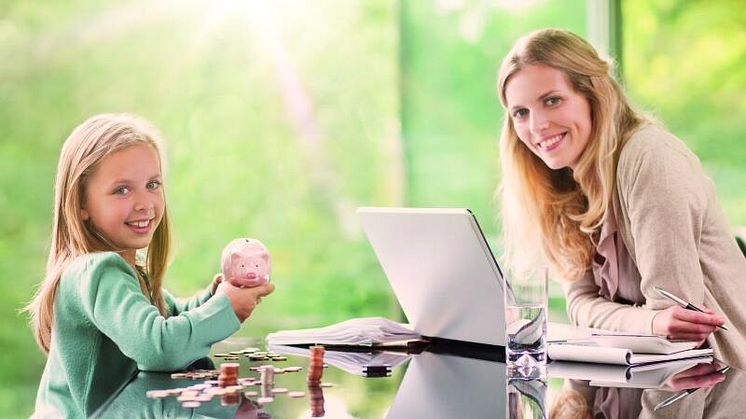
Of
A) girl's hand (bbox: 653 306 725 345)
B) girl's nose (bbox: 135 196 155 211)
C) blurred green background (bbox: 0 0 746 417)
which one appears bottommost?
girl's hand (bbox: 653 306 725 345)

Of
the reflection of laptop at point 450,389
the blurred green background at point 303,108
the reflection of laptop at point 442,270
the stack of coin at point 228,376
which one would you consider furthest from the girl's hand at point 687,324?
the blurred green background at point 303,108

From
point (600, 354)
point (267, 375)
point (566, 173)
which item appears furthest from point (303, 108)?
point (267, 375)

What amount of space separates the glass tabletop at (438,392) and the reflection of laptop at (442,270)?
143mm

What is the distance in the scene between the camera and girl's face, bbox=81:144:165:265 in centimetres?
171

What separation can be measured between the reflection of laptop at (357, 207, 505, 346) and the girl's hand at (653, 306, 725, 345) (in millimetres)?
319

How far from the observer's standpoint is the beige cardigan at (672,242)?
2.18m

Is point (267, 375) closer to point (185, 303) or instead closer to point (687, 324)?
point (185, 303)

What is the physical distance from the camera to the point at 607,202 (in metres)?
2.30

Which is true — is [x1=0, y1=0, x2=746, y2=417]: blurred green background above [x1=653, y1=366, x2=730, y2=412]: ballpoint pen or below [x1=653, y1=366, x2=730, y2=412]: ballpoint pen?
above

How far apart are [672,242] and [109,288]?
116 cm

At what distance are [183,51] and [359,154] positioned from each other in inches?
49.0

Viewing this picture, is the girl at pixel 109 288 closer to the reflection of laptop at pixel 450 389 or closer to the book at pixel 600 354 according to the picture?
the reflection of laptop at pixel 450 389

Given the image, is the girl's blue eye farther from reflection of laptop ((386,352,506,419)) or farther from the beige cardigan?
the beige cardigan

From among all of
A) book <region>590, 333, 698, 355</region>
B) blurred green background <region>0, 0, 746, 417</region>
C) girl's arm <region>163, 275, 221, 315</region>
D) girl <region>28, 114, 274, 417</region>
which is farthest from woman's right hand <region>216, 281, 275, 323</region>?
blurred green background <region>0, 0, 746, 417</region>
